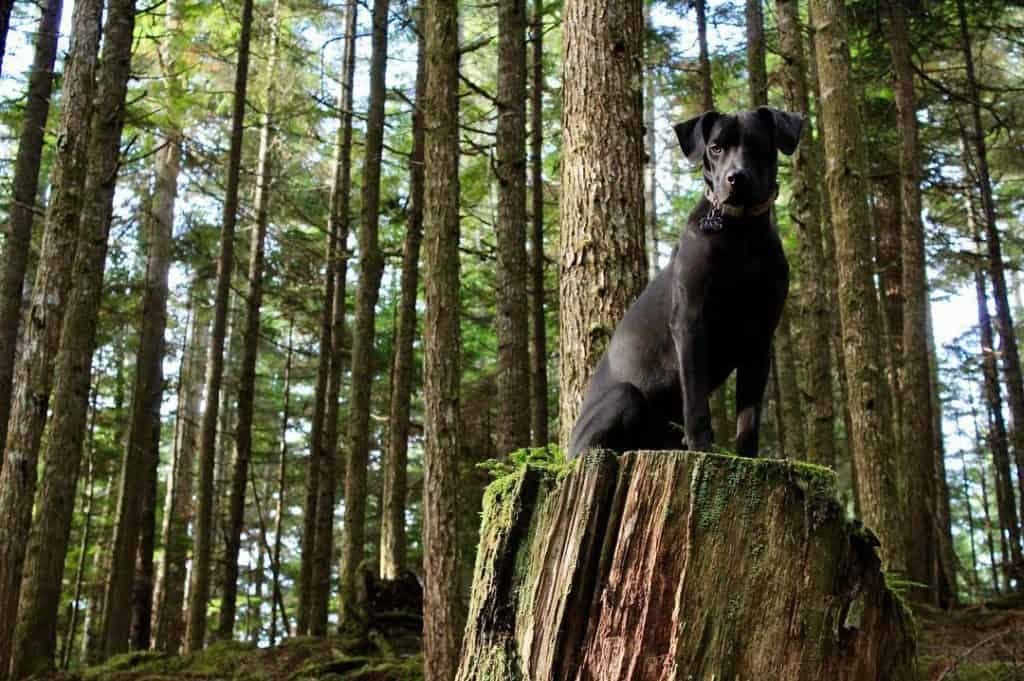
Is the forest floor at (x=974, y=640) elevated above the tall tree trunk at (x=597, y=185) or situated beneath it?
situated beneath

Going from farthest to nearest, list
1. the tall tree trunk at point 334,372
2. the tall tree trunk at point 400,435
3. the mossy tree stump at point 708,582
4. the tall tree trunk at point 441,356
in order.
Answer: the tall tree trunk at point 334,372 < the tall tree trunk at point 400,435 < the tall tree trunk at point 441,356 < the mossy tree stump at point 708,582

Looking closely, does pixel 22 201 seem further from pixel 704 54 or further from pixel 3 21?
pixel 704 54

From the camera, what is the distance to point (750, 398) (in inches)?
158

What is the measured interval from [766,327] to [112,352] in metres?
28.6

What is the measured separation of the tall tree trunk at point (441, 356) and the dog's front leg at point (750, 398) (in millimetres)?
4623

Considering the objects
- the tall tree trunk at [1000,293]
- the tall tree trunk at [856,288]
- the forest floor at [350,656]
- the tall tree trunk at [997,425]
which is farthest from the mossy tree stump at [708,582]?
the tall tree trunk at [997,425]

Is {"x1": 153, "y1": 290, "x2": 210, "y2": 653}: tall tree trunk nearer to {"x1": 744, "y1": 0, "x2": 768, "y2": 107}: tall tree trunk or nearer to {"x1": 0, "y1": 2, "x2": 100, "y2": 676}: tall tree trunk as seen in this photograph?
{"x1": 0, "y1": 2, "x2": 100, "y2": 676}: tall tree trunk

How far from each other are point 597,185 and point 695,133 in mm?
2611

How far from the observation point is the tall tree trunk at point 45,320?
871 centimetres

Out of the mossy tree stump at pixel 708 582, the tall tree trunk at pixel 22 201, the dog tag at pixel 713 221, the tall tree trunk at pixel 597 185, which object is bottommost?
the mossy tree stump at pixel 708 582

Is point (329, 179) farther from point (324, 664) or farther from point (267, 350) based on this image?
point (324, 664)

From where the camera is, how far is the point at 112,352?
29000 millimetres

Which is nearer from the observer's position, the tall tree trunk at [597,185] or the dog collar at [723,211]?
the dog collar at [723,211]

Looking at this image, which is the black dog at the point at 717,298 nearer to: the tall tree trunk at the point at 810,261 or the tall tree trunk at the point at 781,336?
the tall tree trunk at the point at 810,261
